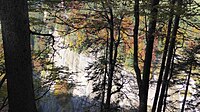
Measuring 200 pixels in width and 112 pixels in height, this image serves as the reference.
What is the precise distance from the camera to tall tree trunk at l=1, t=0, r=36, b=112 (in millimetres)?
2633

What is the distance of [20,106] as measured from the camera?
9.46 feet

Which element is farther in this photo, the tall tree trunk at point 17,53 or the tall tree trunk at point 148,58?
the tall tree trunk at point 148,58

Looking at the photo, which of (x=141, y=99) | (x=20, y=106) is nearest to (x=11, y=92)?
(x=20, y=106)

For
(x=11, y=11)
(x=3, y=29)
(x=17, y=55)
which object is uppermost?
(x=11, y=11)

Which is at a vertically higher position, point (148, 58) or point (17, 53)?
point (17, 53)

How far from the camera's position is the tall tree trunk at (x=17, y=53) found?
2.63 m

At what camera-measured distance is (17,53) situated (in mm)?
2730

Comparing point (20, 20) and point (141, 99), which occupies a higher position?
point (20, 20)

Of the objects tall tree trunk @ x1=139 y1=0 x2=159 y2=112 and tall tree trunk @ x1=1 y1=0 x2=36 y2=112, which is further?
tall tree trunk @ x1=139 y1=0 x2=159 y2=112

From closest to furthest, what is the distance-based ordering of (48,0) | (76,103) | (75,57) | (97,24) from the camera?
(48,0), (97,24), (76,103), (75,57)

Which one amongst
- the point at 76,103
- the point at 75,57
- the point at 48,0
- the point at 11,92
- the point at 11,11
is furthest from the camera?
the point at 75,57

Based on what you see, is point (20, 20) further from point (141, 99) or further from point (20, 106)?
point (141, 99)

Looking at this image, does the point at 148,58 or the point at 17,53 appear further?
the point at 148,58

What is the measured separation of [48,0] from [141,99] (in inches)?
168
